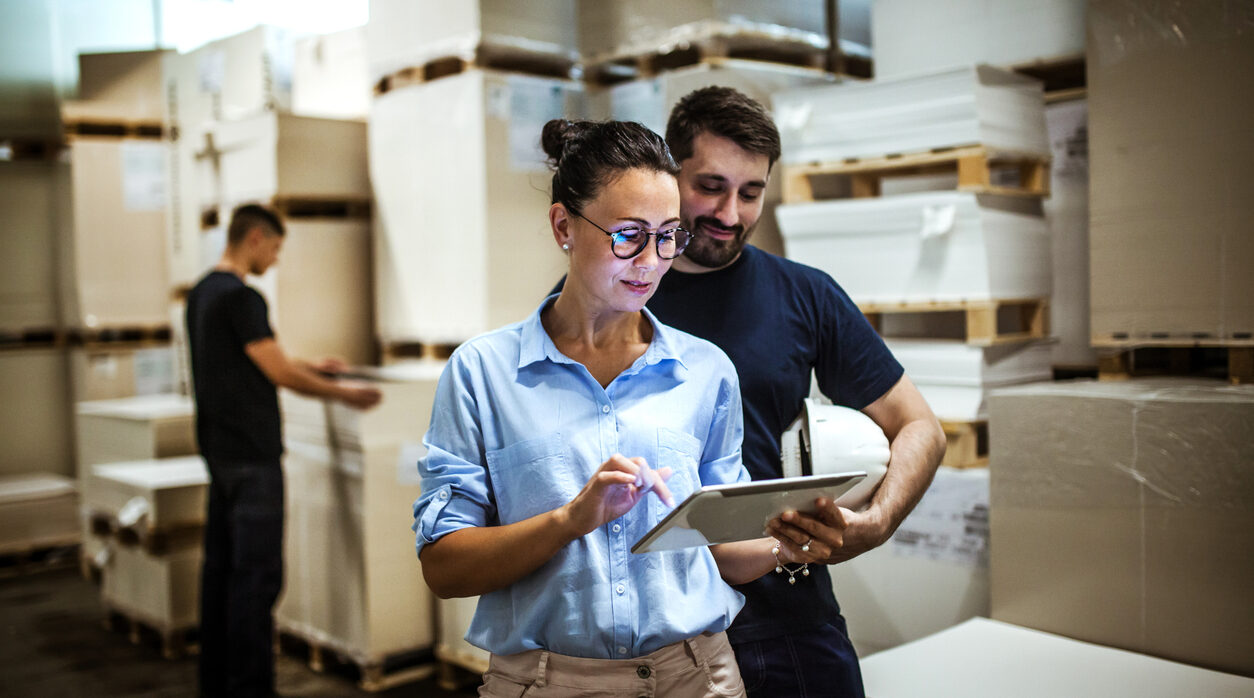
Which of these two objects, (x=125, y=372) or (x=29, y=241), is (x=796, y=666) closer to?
(x=125, y=372)

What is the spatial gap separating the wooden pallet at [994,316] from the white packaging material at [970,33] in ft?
2.68

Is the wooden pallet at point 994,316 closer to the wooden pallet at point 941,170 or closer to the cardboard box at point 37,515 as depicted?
the wooden pallet at point 941,170

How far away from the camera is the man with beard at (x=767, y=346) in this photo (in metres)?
2.21

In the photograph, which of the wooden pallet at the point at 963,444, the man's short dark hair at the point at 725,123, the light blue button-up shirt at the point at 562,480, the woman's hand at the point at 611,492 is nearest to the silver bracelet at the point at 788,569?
the light blue button-up shirt at the point at 562,480

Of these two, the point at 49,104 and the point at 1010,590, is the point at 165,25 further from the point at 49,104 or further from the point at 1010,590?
the point at 1010,590

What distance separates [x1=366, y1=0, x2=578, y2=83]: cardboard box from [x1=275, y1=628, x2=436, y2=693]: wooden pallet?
2.71m

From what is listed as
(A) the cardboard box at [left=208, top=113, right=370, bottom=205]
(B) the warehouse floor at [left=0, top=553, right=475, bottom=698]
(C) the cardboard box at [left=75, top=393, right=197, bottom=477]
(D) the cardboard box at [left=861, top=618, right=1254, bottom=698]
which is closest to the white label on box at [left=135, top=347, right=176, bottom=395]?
(C) the cardboard box at [left=75, top=393, right=197, bottom=477]

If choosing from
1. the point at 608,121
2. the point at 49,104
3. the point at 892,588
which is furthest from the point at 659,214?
the point at 49,104

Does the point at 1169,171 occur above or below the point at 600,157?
above

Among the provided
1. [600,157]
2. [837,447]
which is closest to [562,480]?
[600,157]

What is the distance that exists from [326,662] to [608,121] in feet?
13.1

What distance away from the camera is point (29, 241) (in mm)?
7965

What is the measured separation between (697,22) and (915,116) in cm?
98

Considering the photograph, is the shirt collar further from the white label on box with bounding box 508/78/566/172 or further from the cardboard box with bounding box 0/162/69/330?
the cardboard box with bounding box 0/162/69/330
